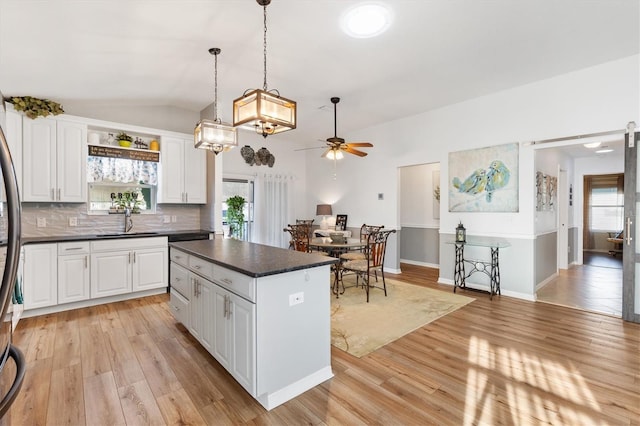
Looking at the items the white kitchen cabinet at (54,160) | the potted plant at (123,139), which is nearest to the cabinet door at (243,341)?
the white kitchen cabinet at (54,160)

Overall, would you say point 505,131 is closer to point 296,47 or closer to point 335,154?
point 335,154

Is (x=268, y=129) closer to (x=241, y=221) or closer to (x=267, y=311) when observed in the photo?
(x=267, y=311)

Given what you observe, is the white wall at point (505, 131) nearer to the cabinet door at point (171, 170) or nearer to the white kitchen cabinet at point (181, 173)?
the white kitchen cabinet at point (181, 173)

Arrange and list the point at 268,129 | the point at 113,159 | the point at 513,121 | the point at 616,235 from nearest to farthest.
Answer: the point at 268,129
the point at 513,121
the point at 113,159
the point at 616,235

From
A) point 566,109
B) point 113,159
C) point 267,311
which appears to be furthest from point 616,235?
point 113,159

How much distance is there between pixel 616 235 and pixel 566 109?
5927mm

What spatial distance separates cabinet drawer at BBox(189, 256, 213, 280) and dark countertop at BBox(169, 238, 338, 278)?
0.06 meters

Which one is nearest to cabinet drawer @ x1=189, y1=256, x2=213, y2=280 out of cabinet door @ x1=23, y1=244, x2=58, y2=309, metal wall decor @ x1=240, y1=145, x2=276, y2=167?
cabinet door @ x1=23, y1=244, x2=58, y2=309

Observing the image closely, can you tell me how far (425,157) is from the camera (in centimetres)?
539

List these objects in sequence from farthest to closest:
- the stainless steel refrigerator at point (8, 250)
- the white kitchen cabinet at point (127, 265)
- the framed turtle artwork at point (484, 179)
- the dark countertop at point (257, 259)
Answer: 1. the framed turtle artwork at point (484, 179)
2. the white kitchen cabinet at point (127, 265)
3. the dark countertop at point (257, 259)
4. the stainless steel refrigerator at point (8, 250)

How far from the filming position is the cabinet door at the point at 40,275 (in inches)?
142

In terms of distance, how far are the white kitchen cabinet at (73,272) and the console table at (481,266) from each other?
16.7 ft

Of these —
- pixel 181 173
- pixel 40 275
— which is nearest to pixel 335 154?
pixel 181 173

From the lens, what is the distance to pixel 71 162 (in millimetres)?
4145
